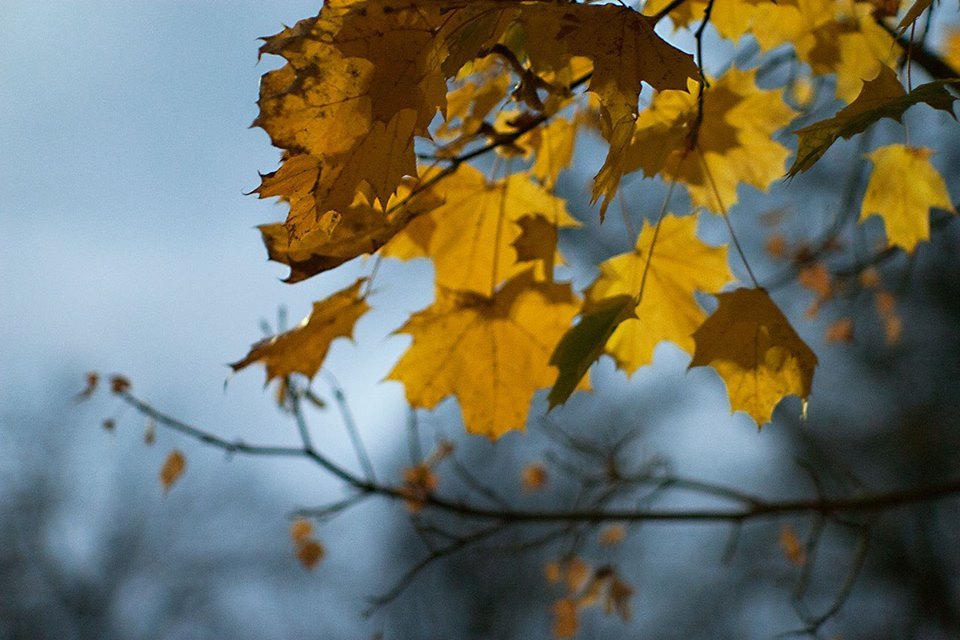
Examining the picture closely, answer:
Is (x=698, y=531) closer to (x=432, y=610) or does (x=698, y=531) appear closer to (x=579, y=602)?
(x=432, y=610)

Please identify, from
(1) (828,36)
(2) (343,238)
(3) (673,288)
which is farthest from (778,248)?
(2) (343,238)

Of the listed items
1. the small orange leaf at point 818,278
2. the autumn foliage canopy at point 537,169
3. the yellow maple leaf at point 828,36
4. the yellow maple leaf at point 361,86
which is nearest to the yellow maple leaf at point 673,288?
the autumn foliage canopy at point 537,169

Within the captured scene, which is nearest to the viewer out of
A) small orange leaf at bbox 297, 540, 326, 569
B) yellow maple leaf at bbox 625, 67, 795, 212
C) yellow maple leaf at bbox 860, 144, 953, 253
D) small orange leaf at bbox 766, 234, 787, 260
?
yellow maple leaf at bbox 625, 67, 795, 212

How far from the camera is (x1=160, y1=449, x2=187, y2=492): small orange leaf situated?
270 centimetres

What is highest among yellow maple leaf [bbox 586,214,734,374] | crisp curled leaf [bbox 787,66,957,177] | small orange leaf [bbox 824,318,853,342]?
small orange leaf [bbox 824,318,853,342]

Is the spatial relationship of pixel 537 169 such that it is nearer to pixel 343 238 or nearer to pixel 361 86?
pixel 343 238

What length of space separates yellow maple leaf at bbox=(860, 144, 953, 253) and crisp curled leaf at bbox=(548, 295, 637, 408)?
Result: 2.86ft

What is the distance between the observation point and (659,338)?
5.31 feet

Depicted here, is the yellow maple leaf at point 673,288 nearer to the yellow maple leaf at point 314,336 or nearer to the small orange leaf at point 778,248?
the yellow maple leaf at point 314,336

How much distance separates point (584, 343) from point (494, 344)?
40cm

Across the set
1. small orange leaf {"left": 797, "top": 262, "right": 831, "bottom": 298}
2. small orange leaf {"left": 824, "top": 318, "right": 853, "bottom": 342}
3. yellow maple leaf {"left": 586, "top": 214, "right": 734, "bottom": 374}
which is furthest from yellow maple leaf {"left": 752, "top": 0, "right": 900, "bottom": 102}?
small orange leaf {"left": 824, "top": 318, "right": 853, "bottom": 342}

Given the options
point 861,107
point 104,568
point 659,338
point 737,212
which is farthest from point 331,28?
point 104,568

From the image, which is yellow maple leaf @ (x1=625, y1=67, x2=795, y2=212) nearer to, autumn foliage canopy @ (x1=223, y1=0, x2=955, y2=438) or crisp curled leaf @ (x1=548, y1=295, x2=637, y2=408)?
autumn foliage canopy @ (x1=223, y1=0, x2=955, y2=438)

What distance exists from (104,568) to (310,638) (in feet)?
12.5
